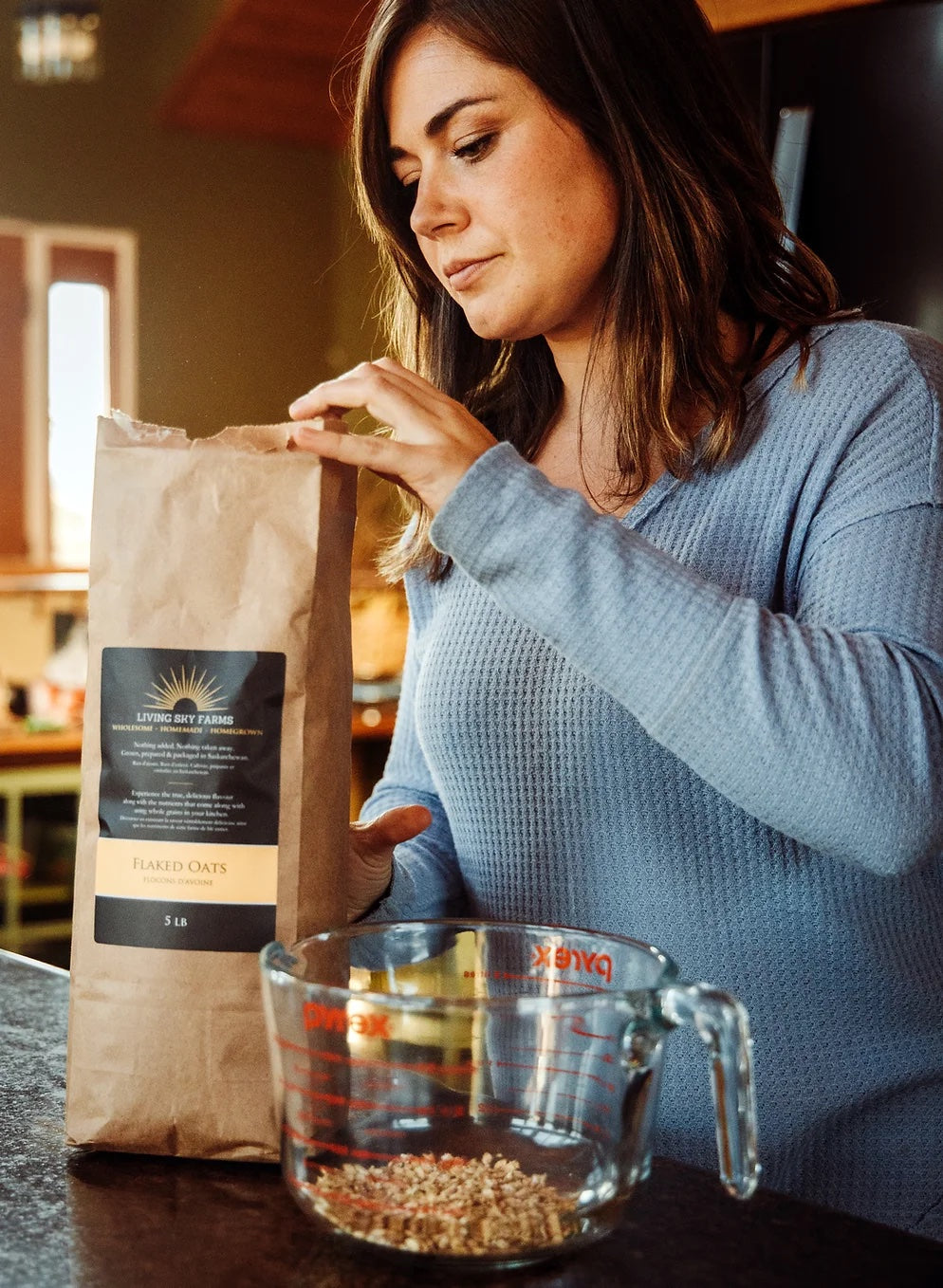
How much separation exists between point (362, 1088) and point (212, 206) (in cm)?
432

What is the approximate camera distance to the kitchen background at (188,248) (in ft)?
12.6

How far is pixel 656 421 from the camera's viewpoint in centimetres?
106

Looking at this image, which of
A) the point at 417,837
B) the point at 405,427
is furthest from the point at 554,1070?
the point at 417,837

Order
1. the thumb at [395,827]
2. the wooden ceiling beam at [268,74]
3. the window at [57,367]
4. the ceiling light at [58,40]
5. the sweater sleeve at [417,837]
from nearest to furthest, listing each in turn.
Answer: the thumb at [395,827] < the sweater sleeve at [417,837] < the wooden ceiling beam at [268,74] < the ceiling light at [58,40] < the window at [57,367]

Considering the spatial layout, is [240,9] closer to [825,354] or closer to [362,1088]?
[825,354]

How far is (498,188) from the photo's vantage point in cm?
104

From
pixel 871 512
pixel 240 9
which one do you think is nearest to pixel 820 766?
pixel 871 512

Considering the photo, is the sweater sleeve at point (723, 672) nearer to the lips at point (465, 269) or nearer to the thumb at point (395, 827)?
the thumb at point (395, 827)

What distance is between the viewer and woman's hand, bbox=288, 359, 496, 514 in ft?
2.54

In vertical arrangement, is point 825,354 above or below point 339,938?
above

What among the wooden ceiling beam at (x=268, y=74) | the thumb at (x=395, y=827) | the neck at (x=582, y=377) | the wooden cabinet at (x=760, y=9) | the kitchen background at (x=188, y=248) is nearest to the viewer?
the thumb at (x=395, y=827)

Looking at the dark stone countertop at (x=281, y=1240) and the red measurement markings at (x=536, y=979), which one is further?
the red measurement markings at (x=536, y=979)

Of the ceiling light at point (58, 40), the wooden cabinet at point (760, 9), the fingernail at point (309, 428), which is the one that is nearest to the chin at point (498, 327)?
the fingernail at point (309, 428)

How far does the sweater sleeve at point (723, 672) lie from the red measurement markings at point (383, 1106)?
228mm
